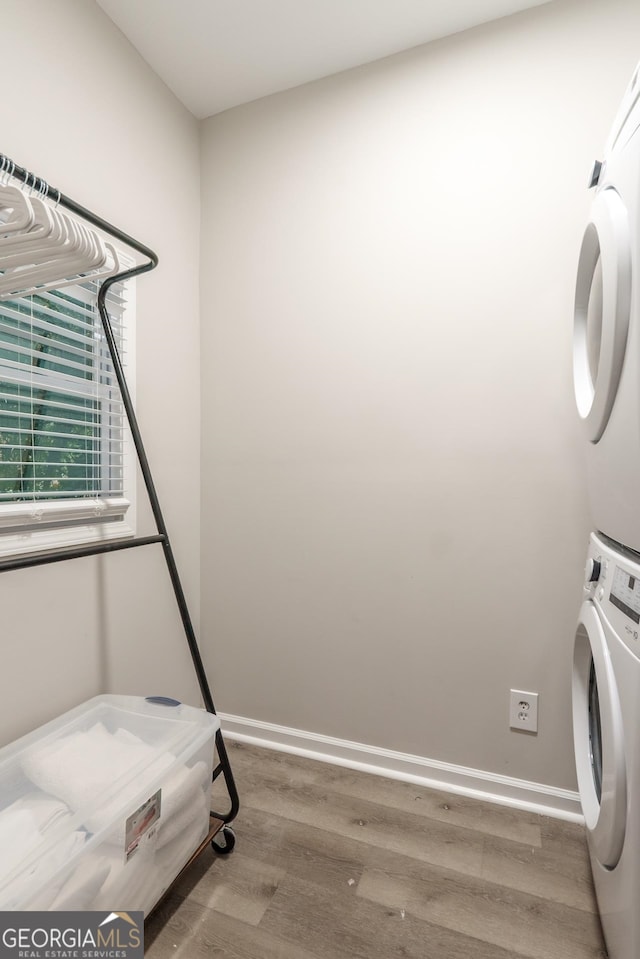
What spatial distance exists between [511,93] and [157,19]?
3.73 ft

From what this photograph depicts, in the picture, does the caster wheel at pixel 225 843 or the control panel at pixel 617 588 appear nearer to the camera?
the control panel at pixel 617 588

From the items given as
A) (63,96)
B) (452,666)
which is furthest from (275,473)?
(63,96)

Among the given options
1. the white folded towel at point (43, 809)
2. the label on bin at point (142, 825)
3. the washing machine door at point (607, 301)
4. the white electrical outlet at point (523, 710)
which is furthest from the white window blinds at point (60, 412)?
the white electrical outlet at point (523, 710)

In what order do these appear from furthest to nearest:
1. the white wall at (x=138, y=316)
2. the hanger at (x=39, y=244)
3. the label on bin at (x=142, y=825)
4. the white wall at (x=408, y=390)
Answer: the white wall at (x=408, y=390), the white wall at (x=138, y=316), the label on bin at (x=142, y=825), the hanger at (x=39, y=244)

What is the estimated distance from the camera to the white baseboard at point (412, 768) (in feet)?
4.98

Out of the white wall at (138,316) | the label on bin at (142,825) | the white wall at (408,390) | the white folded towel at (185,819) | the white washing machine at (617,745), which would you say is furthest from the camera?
the white wall at (408,390)

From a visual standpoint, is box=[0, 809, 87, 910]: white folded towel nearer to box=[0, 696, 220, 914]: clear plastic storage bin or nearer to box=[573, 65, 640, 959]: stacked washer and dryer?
box=[0, 696, 220, 914]: clear plastic storage bin

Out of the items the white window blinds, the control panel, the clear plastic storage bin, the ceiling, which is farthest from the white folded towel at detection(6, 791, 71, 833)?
the ceiling

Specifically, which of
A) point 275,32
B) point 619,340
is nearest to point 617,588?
point 619,340

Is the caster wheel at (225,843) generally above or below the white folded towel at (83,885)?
below

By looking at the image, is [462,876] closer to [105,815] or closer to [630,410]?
[105,815]

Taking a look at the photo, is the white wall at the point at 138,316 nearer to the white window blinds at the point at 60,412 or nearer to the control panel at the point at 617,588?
the white window blinds at the point at 60,412

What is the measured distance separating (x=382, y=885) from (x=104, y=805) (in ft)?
2.43

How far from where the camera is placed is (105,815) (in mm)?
952
